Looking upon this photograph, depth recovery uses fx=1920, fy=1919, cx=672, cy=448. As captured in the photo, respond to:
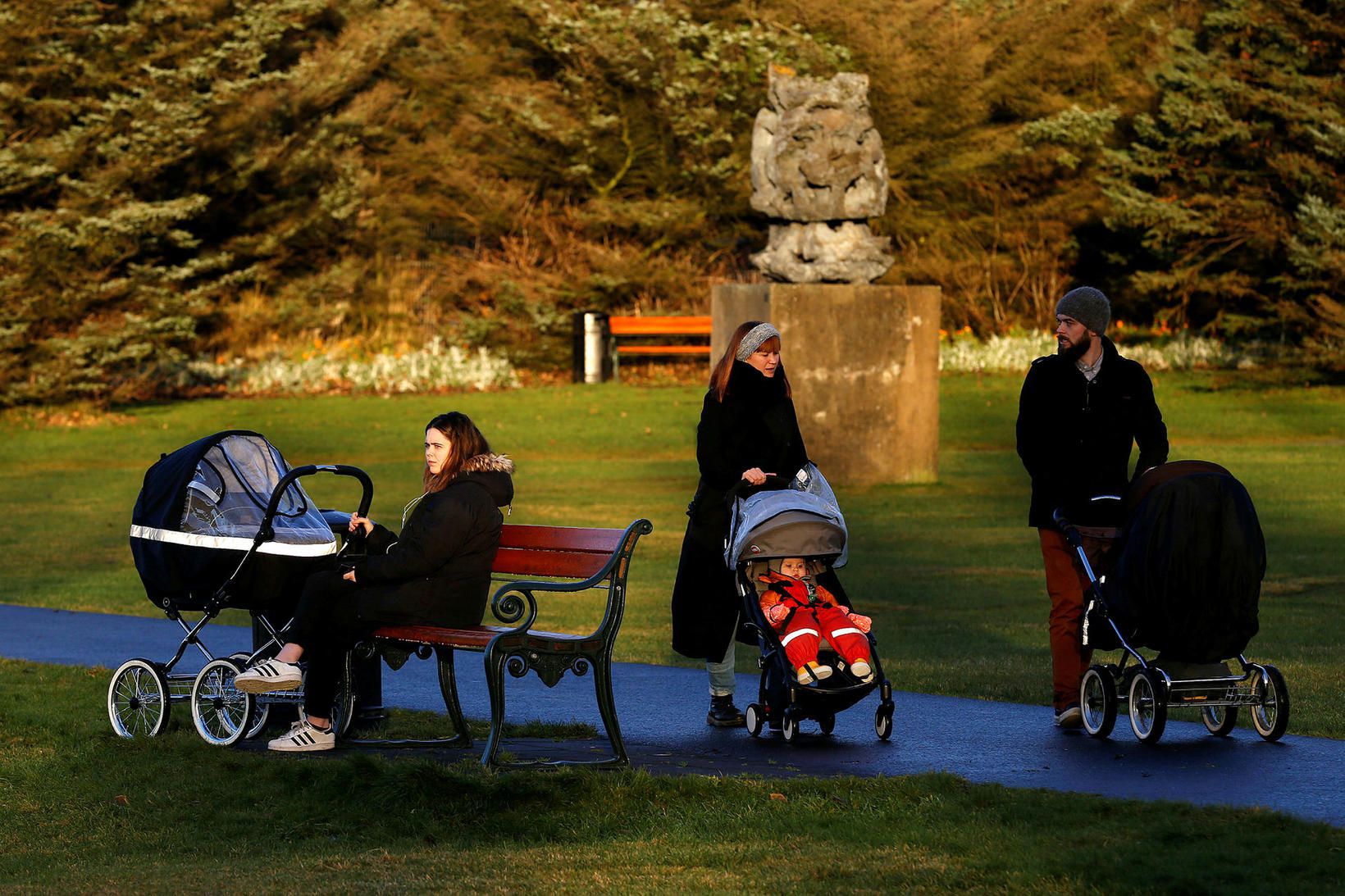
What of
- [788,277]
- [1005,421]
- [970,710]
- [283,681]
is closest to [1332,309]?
[1005,421]

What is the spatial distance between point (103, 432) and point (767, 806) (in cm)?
2635

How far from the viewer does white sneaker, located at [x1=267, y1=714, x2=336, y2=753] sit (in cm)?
825

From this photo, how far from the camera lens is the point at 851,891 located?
5.88m

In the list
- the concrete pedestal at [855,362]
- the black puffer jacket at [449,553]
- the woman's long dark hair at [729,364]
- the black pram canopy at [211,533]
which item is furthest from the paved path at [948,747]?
the concrete pedestal at [855,362]

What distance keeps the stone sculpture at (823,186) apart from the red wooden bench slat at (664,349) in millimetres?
16505

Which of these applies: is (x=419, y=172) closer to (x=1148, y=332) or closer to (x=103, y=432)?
(x=103, y=432)

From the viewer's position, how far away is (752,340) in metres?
9.22

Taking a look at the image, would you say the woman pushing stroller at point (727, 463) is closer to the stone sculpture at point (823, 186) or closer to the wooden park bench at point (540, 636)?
the wooden park bench at point (540, 636)

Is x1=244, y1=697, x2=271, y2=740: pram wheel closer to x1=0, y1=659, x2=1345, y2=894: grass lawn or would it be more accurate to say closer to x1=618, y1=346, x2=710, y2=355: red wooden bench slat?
x1=0, y1=659, x2=1345, y2=894: grass lawn

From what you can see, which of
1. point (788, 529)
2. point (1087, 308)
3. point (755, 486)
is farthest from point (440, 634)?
point (1087, 308)

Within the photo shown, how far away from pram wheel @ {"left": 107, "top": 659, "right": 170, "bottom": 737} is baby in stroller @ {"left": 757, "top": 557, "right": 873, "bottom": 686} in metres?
2.79

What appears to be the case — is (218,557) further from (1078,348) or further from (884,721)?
(1078,348)

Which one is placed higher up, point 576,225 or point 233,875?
point 576,225

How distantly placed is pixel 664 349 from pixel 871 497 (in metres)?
17.8
